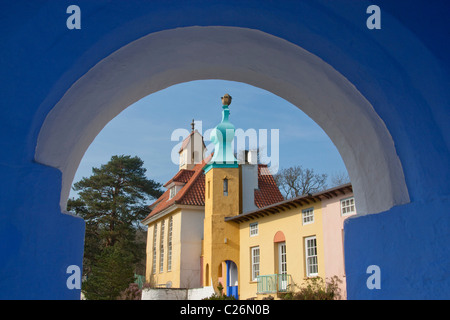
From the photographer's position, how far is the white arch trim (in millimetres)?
3021

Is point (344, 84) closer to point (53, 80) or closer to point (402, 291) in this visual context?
point (402, 291)

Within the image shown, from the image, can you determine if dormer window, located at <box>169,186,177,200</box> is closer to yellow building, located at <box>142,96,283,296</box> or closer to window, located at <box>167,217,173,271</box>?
yellow building, located at <box>142,96,283,296</box>

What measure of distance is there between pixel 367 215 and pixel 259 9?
1702mm

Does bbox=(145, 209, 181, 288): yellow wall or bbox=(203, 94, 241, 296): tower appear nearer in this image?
bbox=(203, 94, 241, 296): tower

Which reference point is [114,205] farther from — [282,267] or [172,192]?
[282,267]

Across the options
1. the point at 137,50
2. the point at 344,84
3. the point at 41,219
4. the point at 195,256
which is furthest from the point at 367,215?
the point at 195,256

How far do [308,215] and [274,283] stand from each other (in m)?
3.66

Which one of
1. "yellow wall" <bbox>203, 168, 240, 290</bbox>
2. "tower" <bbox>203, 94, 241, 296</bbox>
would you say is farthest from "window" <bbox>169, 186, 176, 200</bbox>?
"yellow wall" <bbox>203, 168, 240, 290</bbox>

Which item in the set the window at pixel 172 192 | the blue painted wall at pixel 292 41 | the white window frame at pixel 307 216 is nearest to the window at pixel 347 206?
the white window frame at pixel 307 216

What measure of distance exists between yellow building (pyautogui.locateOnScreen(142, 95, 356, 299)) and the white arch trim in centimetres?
1143

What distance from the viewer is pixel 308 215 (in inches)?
701

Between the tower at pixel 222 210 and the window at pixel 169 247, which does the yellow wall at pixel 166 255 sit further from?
the tower at pixel 222 210

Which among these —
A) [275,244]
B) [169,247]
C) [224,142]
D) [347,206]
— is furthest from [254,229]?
[169,247]

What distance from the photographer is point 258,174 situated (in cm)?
2941
